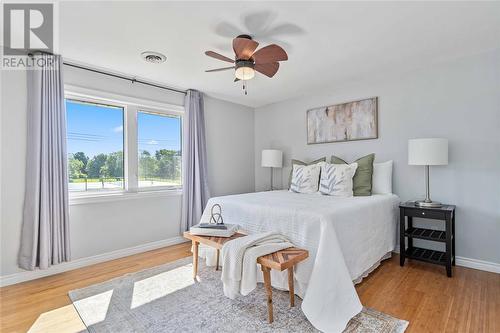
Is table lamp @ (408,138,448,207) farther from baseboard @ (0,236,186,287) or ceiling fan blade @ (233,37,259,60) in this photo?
baseboard @ (0,236,186,287)

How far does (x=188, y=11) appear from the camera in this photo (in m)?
2.06

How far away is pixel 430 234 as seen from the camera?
287 centimetres

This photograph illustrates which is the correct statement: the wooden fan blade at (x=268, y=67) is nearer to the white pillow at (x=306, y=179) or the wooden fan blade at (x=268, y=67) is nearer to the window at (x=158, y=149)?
the white pillow at (x=306, y=179)

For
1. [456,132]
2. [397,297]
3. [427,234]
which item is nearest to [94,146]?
[397,297]

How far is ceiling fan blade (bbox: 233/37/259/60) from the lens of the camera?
2102 millimetres

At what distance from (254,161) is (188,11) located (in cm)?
342

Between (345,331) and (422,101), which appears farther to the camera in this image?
(422,101)

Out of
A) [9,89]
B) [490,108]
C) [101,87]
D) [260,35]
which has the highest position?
[260,35]

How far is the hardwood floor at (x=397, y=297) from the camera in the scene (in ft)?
6.17

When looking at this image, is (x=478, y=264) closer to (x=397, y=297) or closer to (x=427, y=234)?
(x=427, y=234)

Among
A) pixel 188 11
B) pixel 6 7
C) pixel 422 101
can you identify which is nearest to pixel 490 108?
pixel 422 101

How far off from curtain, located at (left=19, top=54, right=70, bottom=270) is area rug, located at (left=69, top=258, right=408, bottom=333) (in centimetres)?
70

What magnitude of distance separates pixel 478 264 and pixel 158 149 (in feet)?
13.8

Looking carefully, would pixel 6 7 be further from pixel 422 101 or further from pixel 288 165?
pixel 422 101
